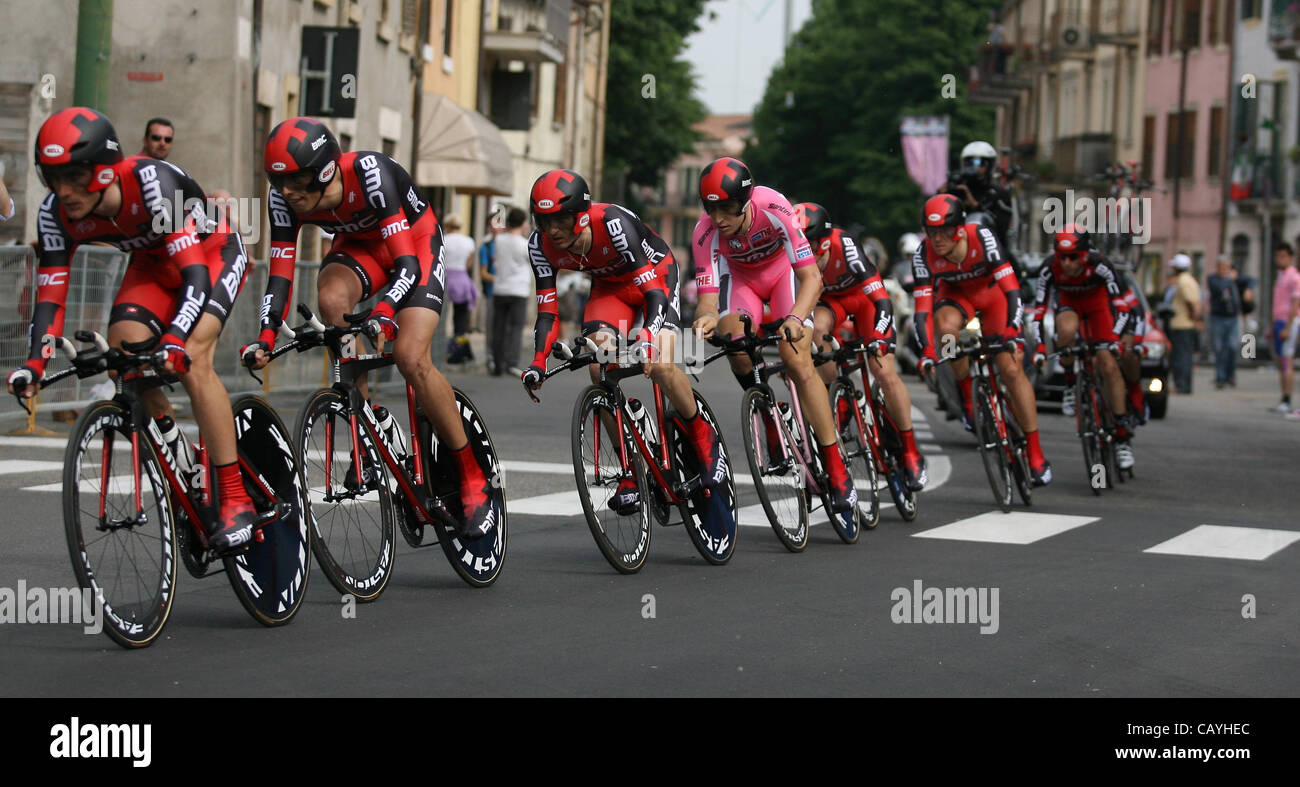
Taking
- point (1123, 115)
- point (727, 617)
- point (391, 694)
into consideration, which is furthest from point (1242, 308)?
point (1123, 115)

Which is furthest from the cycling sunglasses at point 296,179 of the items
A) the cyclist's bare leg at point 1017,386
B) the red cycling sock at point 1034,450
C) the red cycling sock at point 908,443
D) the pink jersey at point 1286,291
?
the pink jersey at point 1286,291

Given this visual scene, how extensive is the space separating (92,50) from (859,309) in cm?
610

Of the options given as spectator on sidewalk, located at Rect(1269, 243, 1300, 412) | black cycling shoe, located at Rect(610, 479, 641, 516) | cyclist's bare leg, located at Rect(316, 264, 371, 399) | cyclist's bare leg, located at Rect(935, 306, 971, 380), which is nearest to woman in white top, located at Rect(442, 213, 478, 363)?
spectator on sidewalk, located at Rect(1269, 243, 1300, 412)

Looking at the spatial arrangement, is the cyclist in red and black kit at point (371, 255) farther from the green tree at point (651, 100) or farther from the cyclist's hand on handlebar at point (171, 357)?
the green tree at point (651, 100)

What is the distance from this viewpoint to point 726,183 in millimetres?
9781

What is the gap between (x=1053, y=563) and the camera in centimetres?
1025

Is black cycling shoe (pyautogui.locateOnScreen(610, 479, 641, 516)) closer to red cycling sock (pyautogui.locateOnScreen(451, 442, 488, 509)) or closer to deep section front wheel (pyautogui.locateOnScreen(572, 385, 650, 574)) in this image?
deep section front wheel (pyautogui.locateOnScreen(572, 385, 650, 574))

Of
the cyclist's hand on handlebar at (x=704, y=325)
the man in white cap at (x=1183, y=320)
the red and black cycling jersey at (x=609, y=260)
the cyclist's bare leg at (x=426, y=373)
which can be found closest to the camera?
the cyclist's bare leg at (x=426, y=373)

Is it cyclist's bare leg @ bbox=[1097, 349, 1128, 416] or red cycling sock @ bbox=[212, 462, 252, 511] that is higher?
cyclist's bare leg @ bbox=[1097, 349, 1128, 416]

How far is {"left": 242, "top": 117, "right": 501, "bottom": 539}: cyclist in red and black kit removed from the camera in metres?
7.63

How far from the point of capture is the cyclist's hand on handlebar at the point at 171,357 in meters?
6.70

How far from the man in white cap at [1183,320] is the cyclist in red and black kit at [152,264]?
2358 centimetres

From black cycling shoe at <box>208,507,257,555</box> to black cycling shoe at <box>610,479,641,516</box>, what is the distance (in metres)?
2.30
